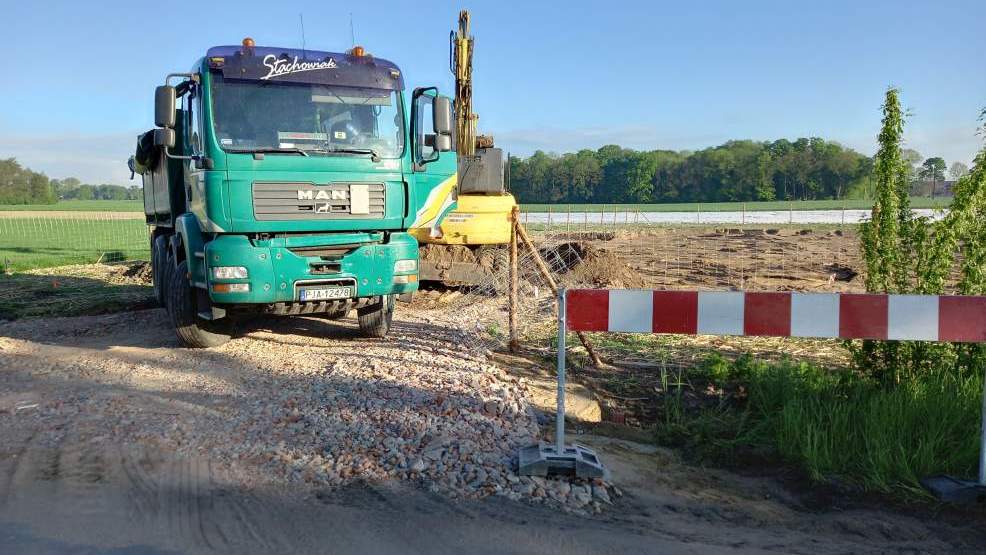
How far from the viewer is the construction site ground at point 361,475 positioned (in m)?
3.88

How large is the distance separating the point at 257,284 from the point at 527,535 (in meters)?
4.98

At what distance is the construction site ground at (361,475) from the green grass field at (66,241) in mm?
16043

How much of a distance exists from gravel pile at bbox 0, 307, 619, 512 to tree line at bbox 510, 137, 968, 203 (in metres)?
54.8

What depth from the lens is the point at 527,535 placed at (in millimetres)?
3867

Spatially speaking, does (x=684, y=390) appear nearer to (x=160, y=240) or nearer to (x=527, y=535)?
(x=527, y=535)

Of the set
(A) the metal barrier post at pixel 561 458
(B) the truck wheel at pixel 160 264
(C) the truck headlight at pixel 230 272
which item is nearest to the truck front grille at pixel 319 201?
(C) the truck headlight at pixel 230 272

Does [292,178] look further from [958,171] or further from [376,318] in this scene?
[958,171]

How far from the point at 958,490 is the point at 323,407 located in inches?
177

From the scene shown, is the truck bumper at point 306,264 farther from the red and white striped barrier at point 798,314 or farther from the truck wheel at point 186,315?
the red and white striped barrier at point 798,314

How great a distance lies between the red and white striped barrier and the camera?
4.60 m

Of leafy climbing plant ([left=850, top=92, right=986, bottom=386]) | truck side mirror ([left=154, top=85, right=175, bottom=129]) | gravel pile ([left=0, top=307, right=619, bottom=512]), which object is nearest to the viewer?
gravel pile ([left=0, top=307, right=619, bottom=512])

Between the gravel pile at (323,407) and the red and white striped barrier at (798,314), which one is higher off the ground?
the red and white striped barrier at (798,314)

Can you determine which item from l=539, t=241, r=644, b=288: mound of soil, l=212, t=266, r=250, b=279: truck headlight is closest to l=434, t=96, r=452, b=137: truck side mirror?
l=212, t=266, r=250, b=279: truck headlight

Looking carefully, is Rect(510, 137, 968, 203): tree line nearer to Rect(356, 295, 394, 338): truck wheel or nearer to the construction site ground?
Rect(356, 295, 394, 338): truck wheel
